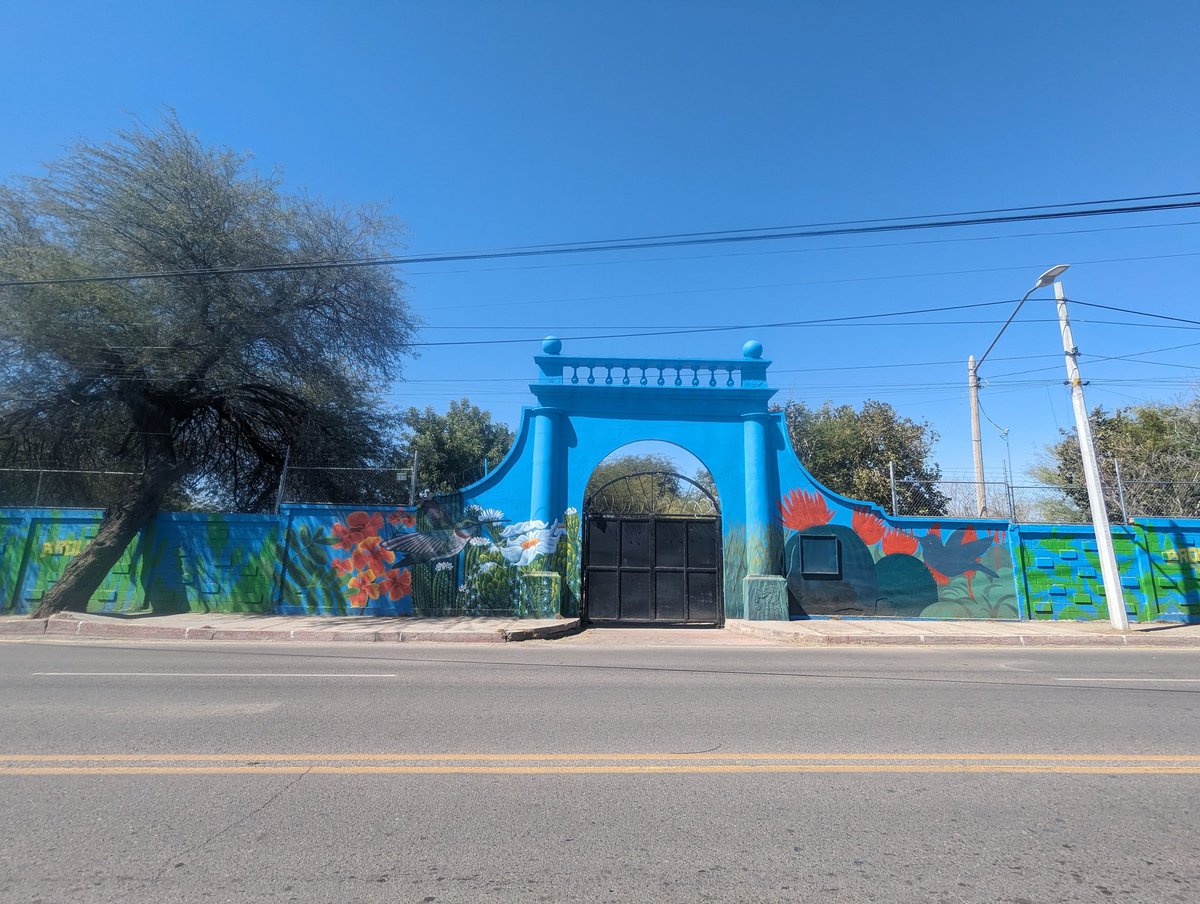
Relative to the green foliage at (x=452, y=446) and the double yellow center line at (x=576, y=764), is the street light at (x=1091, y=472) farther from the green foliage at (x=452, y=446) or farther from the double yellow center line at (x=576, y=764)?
the green foliage at (x=452, y=446)

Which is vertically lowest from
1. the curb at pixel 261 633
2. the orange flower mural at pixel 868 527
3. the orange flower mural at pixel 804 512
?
the curb at pixel 261 633

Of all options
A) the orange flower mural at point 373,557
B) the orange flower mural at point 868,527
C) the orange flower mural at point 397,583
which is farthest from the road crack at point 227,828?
the orange flower mural at point 868,527

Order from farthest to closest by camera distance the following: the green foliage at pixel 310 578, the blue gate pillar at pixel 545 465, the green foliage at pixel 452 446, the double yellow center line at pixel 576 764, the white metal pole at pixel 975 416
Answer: the green foliage at pixel 452 446, the white metal pole at pixel 975 416, the blue gate pillar at pixel 545 465, the green foliage at pixel 310 578, the double yellow center line at pixel 576 764

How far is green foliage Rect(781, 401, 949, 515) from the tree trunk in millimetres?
19127

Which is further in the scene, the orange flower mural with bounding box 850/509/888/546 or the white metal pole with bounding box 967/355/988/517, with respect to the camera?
the white metal pole with bounding box 967/355/988/517

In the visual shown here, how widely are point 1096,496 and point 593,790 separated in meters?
13.8

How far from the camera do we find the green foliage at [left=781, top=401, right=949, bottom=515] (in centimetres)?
2270

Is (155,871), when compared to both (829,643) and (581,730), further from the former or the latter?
(829,643)

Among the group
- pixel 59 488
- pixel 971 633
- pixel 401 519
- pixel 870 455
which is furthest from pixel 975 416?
pixel 59 488

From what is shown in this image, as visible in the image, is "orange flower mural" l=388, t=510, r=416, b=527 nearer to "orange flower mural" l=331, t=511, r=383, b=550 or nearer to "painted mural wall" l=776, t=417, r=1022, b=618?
"orange flower mural" l=331, t=511, r=383, b=550

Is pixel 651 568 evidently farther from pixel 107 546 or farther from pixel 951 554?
pixel 107 546

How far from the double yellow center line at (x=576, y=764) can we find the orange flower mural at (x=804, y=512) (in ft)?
32.1

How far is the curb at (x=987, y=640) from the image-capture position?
1138 centimetres

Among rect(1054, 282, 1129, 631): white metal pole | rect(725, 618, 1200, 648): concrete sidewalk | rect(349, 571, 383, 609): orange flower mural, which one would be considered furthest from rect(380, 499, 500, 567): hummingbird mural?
rect(1054, 282, 1129, 631): white metal pole
